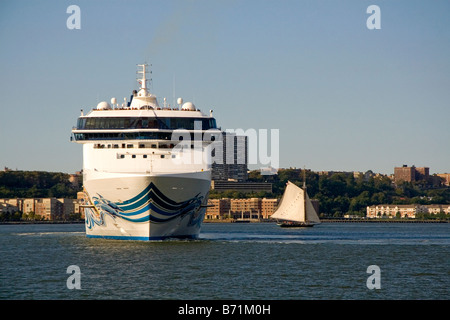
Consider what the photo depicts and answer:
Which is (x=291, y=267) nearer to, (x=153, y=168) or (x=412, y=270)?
(x=412, y=270)

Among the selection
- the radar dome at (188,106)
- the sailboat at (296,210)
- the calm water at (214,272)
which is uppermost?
the radar dome at (188,106)

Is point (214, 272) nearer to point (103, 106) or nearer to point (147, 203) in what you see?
point (147, 203)

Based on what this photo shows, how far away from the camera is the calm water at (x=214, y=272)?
151ft

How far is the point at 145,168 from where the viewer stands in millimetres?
74125

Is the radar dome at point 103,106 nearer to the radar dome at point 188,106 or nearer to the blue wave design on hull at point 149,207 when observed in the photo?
the radar dome at point 188,106

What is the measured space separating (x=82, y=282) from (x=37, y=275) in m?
4.80

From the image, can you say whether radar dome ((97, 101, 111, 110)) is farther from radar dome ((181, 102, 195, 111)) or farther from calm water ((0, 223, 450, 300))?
calm water ((0, 223, 450, 300))

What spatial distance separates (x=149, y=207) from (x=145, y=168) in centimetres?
567

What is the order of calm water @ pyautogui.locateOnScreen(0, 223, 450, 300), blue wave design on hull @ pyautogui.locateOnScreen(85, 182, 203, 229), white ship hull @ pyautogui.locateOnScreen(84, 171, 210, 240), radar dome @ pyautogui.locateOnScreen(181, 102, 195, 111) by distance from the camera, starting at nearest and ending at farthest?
calm water @ pyautogui.locateOnScreen(0, 223, 450, 300) < blue wave design on hull @ pyautogui.locateOnScreen(85, 182, 203, 229) < white ship hull @ pyautogui.locateOnScreen(84, 171, 210, 240) < radar dome @ pyautogui.locateOnScreen(181, 102, 195, 111)

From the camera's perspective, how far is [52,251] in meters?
72.6

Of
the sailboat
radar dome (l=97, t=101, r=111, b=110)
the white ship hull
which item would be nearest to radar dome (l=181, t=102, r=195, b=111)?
radar dome (l=97, t=101, r=111, b=110)

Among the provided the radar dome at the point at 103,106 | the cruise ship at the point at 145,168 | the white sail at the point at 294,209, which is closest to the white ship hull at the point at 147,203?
the cruise ship at the point at 145,168

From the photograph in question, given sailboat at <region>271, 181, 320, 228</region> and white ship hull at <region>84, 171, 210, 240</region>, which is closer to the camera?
white ship hull at <region>84, 171, 210, 240</region>

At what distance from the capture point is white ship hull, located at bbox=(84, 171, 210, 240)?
228 ft
